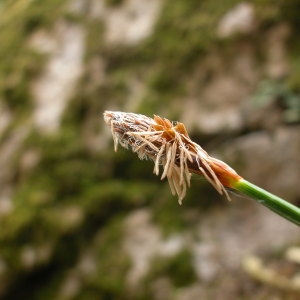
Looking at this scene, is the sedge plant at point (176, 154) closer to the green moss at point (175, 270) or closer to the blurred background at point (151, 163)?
the blurred background at point (151, 163)

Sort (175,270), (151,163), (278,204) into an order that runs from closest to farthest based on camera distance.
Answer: (278,204), (175,270), (151,163)

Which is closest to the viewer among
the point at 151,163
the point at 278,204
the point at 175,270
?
the point at 278,204

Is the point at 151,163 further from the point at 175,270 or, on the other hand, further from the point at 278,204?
the point at 278,204

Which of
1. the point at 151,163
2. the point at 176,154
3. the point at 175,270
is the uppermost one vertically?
the point at 176,154

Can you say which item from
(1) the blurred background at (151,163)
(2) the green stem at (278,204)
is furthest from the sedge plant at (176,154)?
(1) the blurred background at (151,163)

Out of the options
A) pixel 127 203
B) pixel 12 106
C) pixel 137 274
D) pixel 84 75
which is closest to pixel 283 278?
pixel 137 274

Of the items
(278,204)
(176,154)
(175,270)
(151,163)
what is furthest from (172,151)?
(151,163)

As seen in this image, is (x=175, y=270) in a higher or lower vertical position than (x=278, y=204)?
lower
